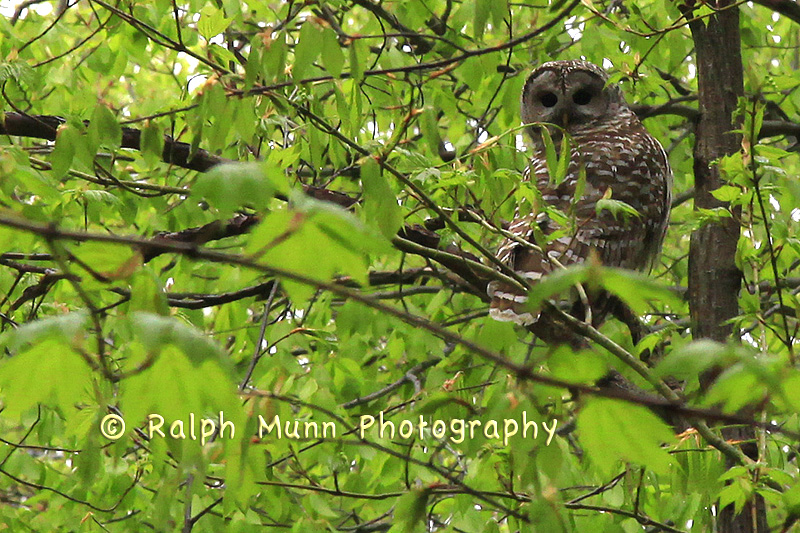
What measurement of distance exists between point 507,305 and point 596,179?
1293mm

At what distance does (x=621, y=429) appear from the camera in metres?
1.30

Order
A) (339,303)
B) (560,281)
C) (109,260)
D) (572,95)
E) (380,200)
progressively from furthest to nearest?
1. (339,303)
2. (572,95)
3. (380,200)
4. (109,260)
5. (560,281)

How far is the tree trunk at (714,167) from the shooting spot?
12.3ft

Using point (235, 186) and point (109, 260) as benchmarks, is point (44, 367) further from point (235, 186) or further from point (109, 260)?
point (235, 186)

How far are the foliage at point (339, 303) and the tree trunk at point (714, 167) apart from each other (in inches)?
7.7

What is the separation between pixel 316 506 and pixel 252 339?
51.3 inches

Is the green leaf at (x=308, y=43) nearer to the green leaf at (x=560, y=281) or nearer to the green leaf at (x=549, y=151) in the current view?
the green leaf at (x=549, y=151)

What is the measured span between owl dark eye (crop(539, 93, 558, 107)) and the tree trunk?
1.43 m

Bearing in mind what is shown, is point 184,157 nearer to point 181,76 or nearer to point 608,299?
point 608,299

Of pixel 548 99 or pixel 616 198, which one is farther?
pixel 548 99

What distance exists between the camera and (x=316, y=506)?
3461 mm

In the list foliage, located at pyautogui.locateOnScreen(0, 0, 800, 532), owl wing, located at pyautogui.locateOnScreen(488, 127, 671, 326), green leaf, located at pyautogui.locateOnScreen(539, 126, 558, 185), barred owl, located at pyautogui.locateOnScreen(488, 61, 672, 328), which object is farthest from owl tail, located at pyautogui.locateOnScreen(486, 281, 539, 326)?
green leaf, located at pyautogui.locateOnScreen(539, 126, 558, 185)

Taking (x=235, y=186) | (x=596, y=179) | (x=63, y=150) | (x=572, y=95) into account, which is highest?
(x=572, y=95)

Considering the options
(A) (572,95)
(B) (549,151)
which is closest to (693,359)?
(B) (549,151)
